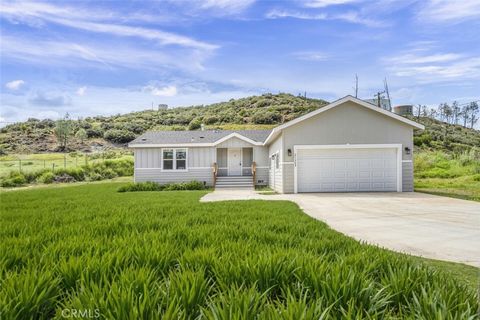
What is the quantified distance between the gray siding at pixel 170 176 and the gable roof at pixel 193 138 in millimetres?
1685

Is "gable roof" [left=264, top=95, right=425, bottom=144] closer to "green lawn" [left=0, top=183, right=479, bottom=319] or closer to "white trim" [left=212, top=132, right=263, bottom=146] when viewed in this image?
"white trim" [left=212, top=132, right=263, bottom=146]

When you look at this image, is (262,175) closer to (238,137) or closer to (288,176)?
(238,137)

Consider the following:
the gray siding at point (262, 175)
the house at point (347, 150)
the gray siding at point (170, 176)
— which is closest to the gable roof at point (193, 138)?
the gray siding at point (170, 176)

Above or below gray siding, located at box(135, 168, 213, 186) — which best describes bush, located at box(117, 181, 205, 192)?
below

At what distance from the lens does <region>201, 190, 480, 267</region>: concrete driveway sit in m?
5.61

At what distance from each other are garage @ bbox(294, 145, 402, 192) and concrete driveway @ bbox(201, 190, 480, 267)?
4681 mm

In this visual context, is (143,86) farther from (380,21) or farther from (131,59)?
(380,21)

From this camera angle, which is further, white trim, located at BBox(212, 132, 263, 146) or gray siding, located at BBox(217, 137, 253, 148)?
gray siding, located at BBox(217, 137, 253, 148)

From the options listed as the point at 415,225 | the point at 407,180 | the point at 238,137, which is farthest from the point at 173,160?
the point at 415,225

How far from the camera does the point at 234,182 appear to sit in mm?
21641

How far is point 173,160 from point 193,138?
2.12 m

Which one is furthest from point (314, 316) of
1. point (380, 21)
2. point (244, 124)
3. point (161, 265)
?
point (244, 124)

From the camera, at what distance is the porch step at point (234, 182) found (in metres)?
21.2

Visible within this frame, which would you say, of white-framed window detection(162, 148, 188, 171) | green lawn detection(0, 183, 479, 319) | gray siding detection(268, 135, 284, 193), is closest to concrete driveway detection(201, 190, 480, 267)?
green lawn detection(0, 183, 479, 319)
